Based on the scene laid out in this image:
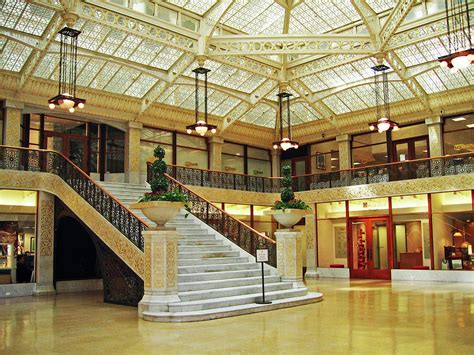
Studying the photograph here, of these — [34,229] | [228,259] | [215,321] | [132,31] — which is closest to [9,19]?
[132,31]

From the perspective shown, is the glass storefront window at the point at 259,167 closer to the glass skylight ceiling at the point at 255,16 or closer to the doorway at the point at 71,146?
the glass skylight ceiling at the point at 255,16

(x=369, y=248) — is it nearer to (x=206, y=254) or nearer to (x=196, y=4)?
(x=206, y=254)

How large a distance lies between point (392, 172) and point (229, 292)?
36.8ft

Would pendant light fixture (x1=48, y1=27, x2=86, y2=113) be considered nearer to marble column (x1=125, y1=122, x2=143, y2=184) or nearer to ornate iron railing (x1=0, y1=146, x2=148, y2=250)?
ornate iron railing (x1=0, y1=146, x2=148, y2=250)

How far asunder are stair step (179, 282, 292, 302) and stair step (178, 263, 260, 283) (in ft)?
1.71

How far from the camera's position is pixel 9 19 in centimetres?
1452

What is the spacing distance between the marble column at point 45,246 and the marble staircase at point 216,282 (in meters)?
Result: 4.07

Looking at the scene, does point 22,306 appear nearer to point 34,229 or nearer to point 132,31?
point 34,229

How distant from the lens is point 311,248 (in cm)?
2108

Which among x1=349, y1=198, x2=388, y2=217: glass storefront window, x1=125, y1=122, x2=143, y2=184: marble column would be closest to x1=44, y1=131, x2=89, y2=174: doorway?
x1=125, y1=122, x2=143, y2=184: marble column

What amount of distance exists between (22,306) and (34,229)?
12.7 feet

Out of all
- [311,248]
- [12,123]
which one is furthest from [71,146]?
[311,248]

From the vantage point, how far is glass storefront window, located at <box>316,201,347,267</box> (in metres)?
21.2

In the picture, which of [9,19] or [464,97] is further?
[464,97]
